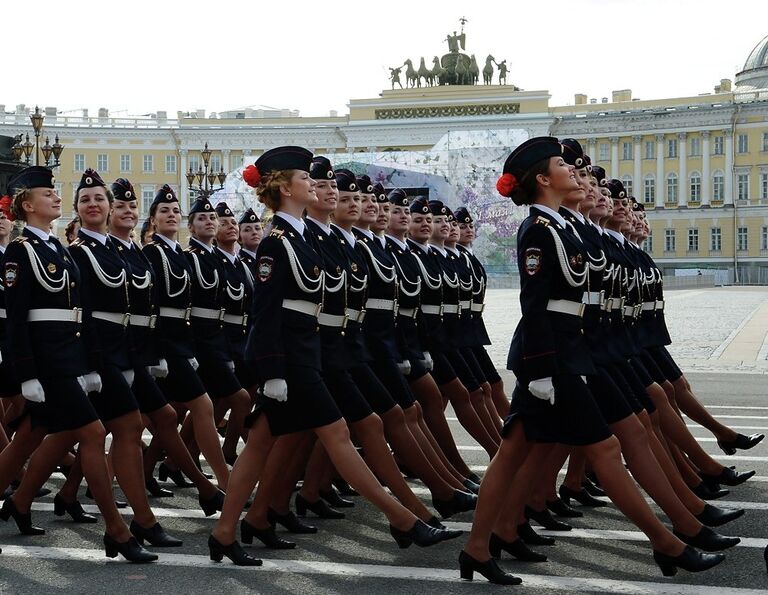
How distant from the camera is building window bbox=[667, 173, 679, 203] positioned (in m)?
90.3

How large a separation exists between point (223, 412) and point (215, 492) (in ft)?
7.05

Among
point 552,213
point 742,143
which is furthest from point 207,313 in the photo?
point 742,143

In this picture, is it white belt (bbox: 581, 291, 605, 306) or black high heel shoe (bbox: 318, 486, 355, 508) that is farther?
black high heel shoe (bbox: 318, 486, 355, 508)

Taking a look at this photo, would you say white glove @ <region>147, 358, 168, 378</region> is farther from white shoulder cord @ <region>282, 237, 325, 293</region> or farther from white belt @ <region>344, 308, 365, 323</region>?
white shoulder cord @ <region>282, 237, 325, 293</region>

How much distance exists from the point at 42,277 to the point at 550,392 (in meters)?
2.91

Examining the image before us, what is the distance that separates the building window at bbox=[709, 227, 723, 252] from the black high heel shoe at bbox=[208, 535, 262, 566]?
280 ft

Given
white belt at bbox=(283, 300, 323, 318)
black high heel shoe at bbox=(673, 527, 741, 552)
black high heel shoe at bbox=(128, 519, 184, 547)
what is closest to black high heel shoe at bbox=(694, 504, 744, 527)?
black high heel shoe at bbox=(673, 527, 741, 552)

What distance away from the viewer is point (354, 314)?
6.97m

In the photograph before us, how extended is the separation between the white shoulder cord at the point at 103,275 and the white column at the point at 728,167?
84.9 meters

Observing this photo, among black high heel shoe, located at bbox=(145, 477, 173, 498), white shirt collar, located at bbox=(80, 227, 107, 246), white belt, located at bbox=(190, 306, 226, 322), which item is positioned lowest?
black high heel shoe, located at bbox=(145, 477, 173, 498)

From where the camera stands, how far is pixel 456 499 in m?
7.46

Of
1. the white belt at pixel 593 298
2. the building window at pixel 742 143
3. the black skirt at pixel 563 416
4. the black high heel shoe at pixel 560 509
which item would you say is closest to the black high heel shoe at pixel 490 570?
the black skirt at pixel 563 416

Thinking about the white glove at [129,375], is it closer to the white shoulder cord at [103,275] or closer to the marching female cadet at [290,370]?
the white shoulder cord at [103,275]

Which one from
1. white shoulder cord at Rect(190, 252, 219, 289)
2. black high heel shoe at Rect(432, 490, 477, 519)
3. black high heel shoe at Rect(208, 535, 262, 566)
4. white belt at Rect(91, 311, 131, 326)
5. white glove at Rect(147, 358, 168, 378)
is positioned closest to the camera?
black high heel shoe at Rect(208, 535, 262, 566)
